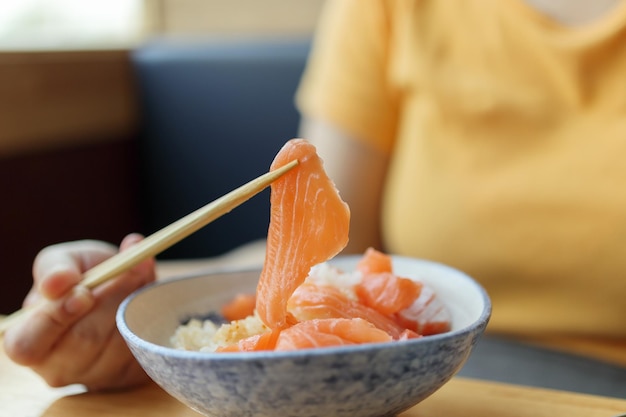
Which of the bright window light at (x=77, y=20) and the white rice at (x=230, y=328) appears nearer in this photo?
the white rice at (x=230, y=328)

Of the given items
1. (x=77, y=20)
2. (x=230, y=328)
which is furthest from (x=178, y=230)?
(x=77, y=20)

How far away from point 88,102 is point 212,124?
12.2 inches

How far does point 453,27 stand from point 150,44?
1.19 meters

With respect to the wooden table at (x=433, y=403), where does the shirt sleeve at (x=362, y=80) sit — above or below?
above

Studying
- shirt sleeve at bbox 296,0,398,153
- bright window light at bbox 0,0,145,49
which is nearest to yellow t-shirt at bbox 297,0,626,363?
shirt sleeve at bbox 296,0,398,153

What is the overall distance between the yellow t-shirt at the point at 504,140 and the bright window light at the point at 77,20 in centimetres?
131

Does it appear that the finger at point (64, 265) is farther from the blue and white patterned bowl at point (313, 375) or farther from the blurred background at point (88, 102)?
the blurred background at point (88, 102)

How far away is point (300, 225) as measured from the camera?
48cm

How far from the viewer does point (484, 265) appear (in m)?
0.95

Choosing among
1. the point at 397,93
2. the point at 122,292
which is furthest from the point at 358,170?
the point at 122,292

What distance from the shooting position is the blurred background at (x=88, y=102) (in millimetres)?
1463

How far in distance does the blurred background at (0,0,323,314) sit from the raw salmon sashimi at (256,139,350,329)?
42.5 inches

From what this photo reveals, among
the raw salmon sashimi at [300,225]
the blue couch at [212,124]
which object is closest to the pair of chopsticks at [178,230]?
the raw salmon sashimi at [300,225]

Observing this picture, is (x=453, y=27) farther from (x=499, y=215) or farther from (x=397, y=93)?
(x=499, y=215)
